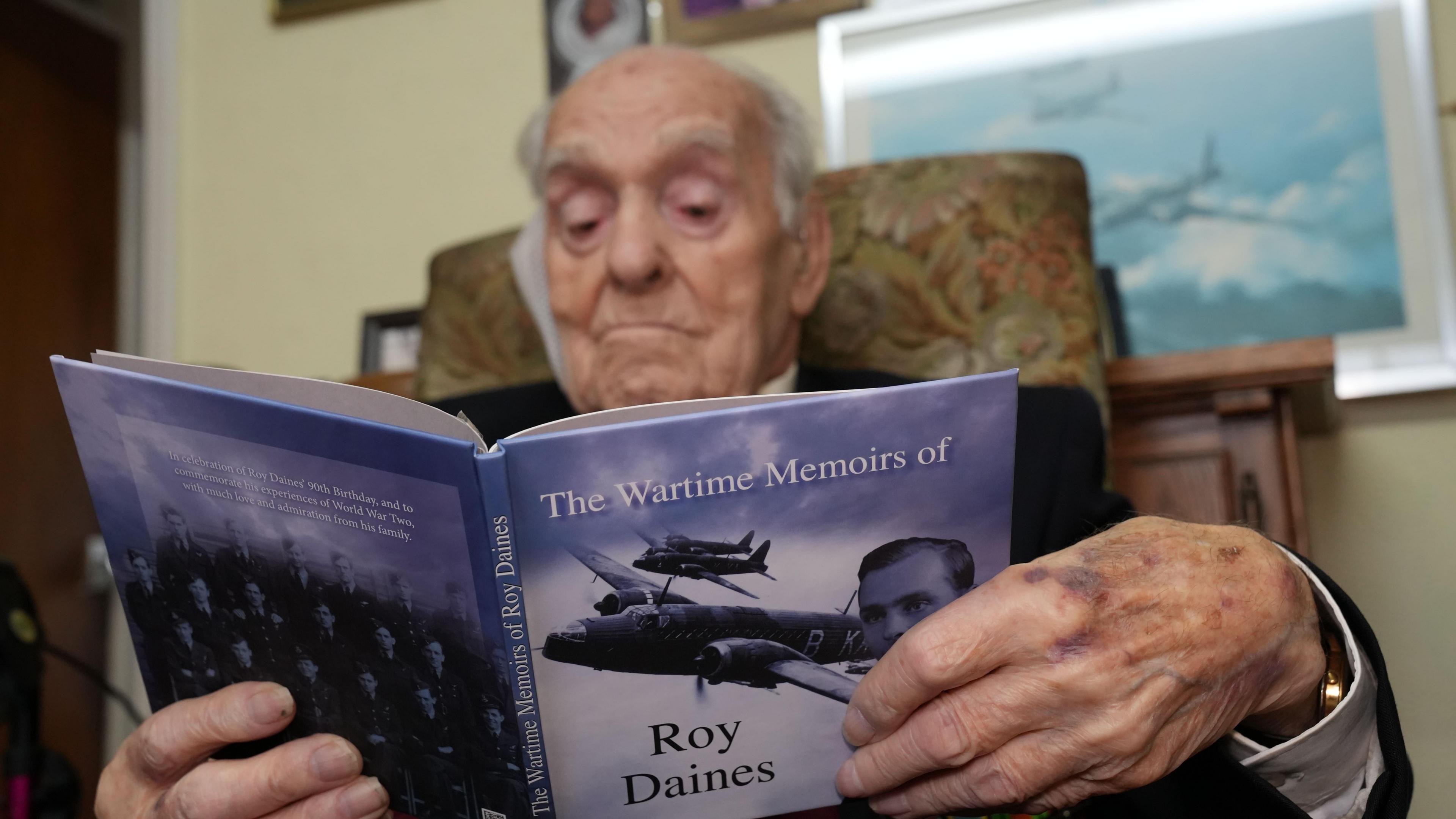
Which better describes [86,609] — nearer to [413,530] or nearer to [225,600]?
[225,600]

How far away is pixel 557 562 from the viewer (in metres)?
0.54

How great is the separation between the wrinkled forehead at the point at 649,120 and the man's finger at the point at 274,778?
66cm

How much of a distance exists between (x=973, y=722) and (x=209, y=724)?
18.3 inches

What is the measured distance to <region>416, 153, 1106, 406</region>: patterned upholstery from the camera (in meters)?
1.12

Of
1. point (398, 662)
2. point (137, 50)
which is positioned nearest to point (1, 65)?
point (137, 50)

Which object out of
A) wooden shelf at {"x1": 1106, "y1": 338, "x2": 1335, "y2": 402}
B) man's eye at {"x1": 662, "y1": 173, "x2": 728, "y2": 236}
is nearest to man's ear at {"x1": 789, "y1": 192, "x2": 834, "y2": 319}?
man's eye at {"x1": 662, "y1": 173, "x2": 728, "y2": 236}

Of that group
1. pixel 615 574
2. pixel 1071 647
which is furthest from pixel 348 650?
pixel 1071 647

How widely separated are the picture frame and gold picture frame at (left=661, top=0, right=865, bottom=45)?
0.70 m

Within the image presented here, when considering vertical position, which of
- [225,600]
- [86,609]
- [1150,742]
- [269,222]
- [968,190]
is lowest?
[86,609]

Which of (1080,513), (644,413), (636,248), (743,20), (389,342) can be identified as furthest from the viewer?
(389,342)

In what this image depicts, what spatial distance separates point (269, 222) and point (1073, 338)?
1615 mm

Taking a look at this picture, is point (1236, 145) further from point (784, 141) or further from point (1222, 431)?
point (784, 141)

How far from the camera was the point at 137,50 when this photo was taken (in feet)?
7.55

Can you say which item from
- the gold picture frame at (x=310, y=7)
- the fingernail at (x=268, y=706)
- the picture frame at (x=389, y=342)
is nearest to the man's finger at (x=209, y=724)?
the fingernail at (x=268, y=706)
